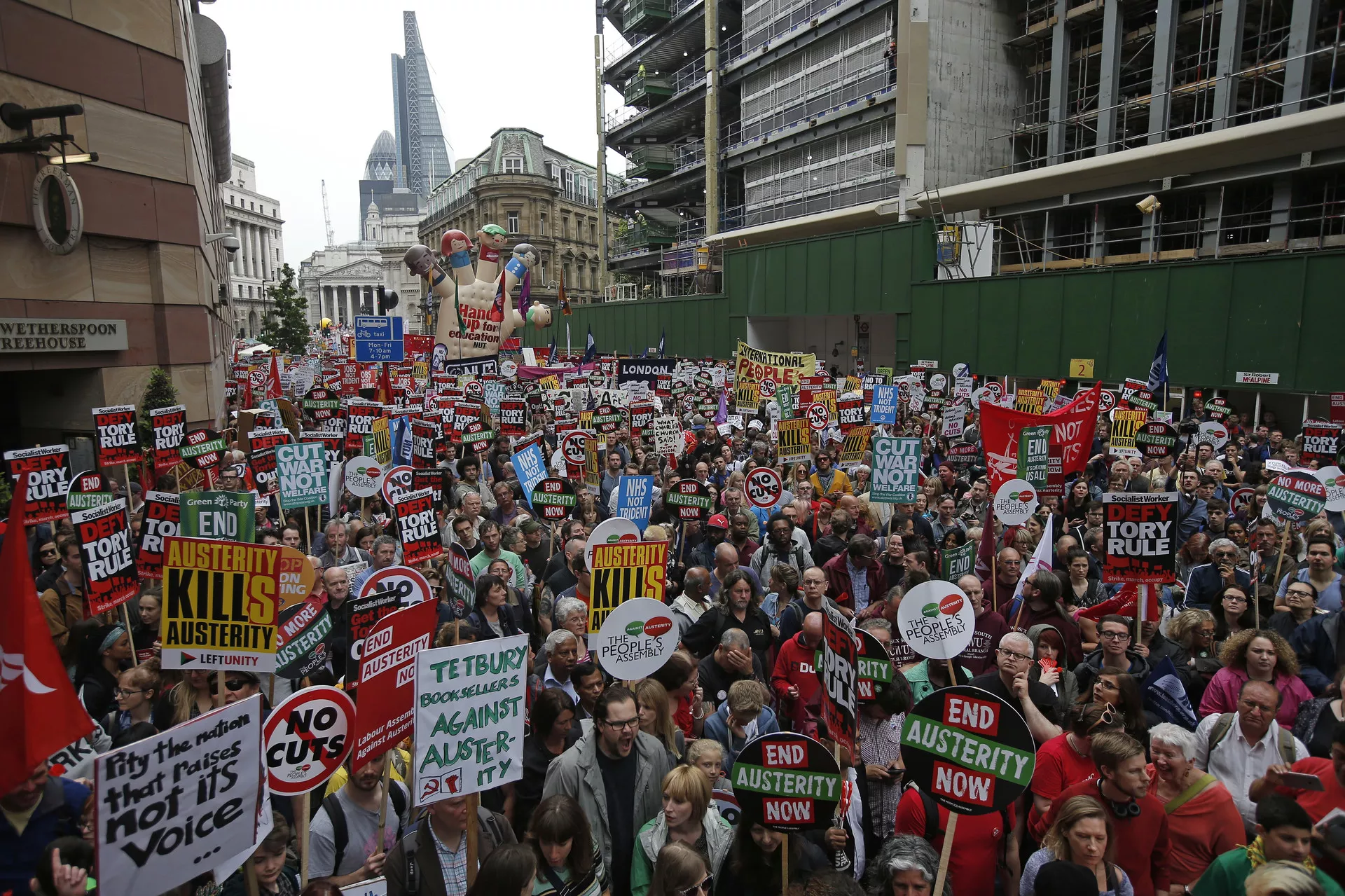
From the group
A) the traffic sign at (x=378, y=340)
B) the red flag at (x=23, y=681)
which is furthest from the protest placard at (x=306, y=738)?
the traffic sign at (x=378, y=340)

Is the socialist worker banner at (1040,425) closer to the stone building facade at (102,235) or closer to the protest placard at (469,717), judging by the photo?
the protest placard at (469,717)

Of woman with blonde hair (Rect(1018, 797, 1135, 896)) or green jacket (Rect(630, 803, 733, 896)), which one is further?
green jacket (Rect(630, 803, 733, 896))

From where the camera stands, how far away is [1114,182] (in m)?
29.0

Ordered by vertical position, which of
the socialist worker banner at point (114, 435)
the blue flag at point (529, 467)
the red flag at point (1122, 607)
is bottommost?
the red flag at point (1122, 607)

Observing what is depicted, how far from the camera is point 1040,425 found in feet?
33.5

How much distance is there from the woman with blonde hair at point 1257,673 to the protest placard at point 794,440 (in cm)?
781

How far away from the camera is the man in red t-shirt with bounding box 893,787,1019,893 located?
4172 mm

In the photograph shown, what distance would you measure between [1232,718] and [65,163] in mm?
18823

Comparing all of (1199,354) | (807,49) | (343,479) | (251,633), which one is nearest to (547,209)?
(807,49)

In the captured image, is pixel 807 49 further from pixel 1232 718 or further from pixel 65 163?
pixel 1232 718

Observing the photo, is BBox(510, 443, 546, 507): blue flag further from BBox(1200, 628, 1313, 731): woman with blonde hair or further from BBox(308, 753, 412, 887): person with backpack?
BBox(1200, 628, 1313, 731): woman with blonde hair

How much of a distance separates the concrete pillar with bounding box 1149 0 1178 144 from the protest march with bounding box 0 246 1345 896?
22.4m

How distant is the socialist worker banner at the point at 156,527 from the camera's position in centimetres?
776

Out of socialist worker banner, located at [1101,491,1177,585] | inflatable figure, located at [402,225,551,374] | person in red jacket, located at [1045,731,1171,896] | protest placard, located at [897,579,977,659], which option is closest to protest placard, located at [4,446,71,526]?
protest placard, located at [897,579,977,659]
